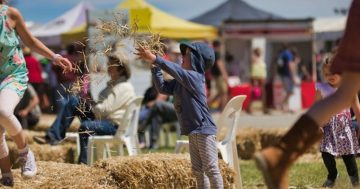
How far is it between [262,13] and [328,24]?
4899 mm

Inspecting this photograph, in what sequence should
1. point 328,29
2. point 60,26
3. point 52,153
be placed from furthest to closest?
1. point 328,29
2. point 60,26
3. point 52,153

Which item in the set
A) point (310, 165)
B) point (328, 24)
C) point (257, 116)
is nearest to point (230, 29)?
point (257, 116)

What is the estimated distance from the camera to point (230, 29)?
2539cm

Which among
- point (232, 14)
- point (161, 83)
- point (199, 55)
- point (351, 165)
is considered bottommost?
point (351, 165)

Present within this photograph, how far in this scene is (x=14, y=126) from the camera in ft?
19.1

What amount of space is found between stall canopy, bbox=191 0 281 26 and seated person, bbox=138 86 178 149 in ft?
44.6

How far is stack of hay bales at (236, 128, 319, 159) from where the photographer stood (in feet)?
36.6

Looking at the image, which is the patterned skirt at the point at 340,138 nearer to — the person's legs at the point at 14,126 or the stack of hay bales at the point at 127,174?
the stack of hay bales at the point at 127,174

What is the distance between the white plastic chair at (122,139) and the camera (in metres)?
8.64

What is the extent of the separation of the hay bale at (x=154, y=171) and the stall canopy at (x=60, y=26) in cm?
1830

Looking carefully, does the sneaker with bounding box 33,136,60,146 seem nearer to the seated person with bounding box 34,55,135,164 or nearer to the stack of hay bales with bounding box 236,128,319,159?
the seated person with bounding box 34,55,135,164

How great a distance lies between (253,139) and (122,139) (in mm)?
2968

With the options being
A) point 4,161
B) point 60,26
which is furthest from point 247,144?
point 60,26

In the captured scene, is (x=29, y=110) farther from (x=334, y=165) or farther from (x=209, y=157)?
(x=209, y=157)
